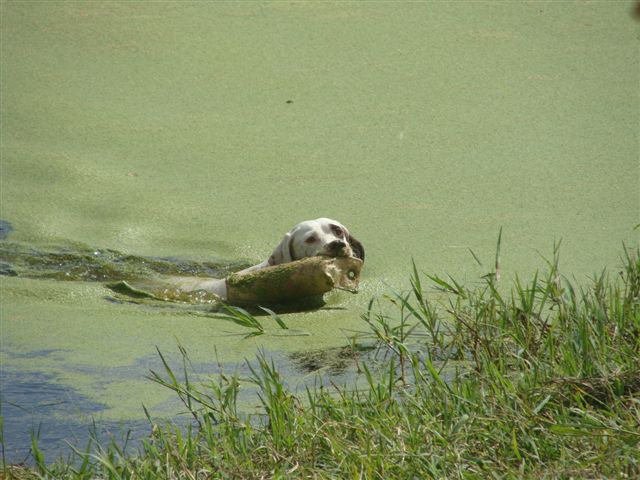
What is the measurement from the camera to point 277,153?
190 inches

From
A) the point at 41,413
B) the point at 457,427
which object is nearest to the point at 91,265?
the point at 41,413

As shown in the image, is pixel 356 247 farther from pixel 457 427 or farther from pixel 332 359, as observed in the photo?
pixel 457 427

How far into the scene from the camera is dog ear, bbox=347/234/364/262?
379 centimetres

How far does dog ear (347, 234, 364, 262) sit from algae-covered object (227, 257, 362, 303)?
0.13 metres

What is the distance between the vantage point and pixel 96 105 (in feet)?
17.4

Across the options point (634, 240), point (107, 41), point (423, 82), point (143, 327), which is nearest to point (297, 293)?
point (143, 327)

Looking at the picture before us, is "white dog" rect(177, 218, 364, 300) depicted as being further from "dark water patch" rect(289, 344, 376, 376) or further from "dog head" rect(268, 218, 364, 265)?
"dark water patch" rect(289, 344, 376, 376)

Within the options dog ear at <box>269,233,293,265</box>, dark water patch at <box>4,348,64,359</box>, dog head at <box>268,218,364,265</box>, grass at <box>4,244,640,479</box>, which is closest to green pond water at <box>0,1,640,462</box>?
dark water patch at <box>4,348,64,359</box>

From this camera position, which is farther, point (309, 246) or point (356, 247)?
point (356, 247)

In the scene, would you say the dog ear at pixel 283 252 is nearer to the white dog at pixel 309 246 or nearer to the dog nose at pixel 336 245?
the white dog at pixel 309 246

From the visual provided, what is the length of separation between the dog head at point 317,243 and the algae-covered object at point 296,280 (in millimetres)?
40

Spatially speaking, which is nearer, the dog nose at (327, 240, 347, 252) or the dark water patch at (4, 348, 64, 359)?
the dark water patch at (4, 348, 64, 359)

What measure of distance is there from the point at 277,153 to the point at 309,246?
3.93ft

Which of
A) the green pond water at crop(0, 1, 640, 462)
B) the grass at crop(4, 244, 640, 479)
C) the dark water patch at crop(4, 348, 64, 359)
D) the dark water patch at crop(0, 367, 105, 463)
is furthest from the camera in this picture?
the green pond water at crop(0, 1, 640, 462)
